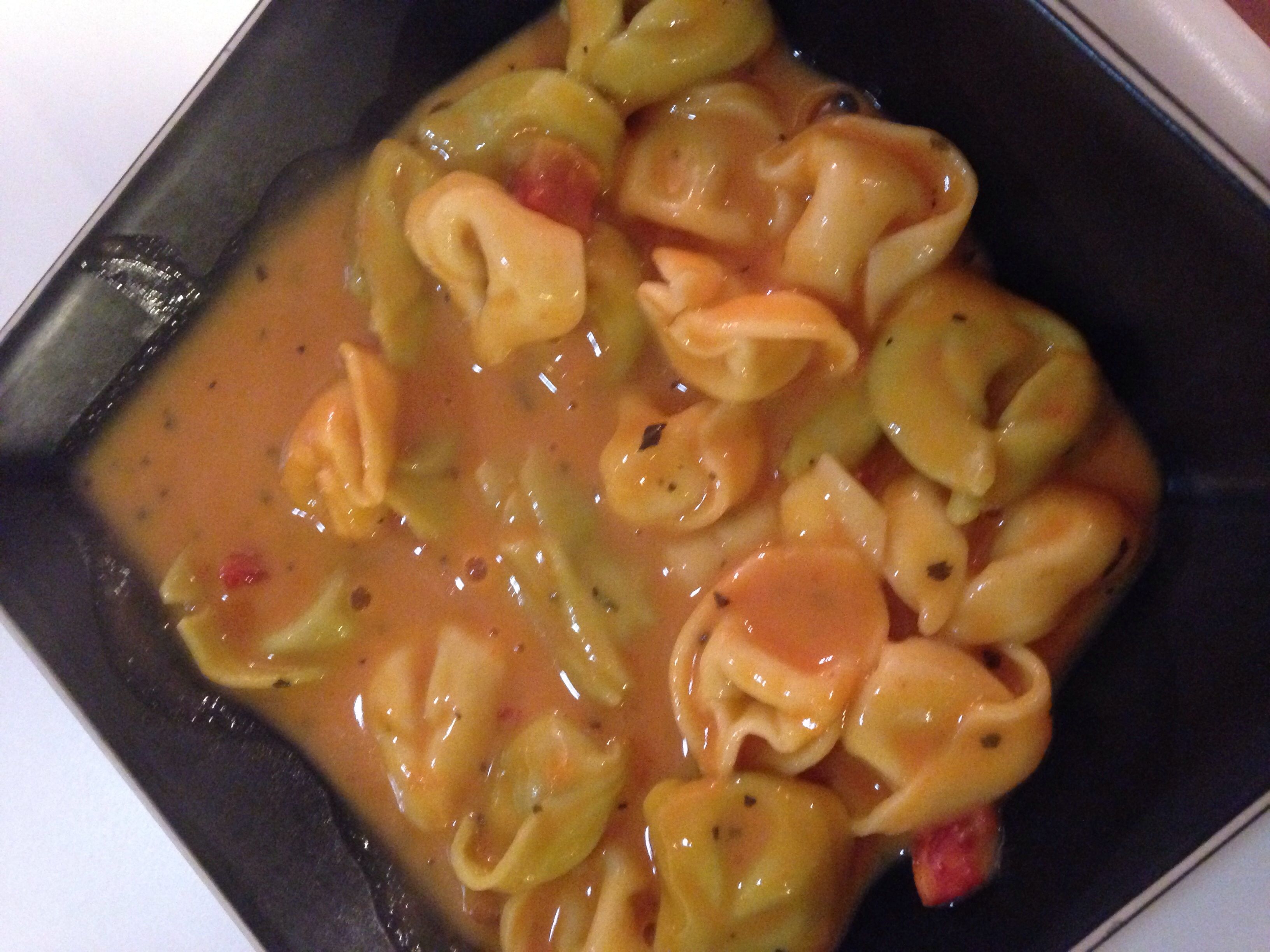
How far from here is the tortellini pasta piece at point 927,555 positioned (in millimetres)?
1382

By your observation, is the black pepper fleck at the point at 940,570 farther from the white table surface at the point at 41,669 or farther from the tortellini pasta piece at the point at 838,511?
the white table surface at the point at 41,669

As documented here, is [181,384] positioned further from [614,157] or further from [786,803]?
[786,803]

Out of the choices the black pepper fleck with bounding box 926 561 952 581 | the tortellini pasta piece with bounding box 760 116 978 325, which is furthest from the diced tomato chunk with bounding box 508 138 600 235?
the black pepper fleck with bounding box 926 561 952 581

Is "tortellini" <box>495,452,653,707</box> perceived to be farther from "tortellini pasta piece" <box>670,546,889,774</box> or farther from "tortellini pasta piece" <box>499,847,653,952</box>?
"tortellini pasta piece" <box>499,847,653,952</box>

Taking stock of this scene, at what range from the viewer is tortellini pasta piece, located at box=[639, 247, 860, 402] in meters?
1.37

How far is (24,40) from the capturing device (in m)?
1.73

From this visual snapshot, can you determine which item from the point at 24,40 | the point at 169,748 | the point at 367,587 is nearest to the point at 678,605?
the point at 367,587

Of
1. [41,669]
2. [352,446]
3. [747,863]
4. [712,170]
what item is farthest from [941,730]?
[41,669]

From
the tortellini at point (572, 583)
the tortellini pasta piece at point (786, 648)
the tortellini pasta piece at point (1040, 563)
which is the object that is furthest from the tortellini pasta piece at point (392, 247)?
the tortellini pasta piece at point (1040, 563)

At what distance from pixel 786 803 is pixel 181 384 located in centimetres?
112

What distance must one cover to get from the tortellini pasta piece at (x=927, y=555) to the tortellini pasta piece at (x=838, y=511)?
0.06 feet

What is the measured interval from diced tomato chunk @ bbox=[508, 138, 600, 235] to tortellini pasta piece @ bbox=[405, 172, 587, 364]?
0.02 metres

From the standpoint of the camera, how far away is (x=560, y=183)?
1.49m

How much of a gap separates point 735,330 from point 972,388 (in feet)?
1.05
